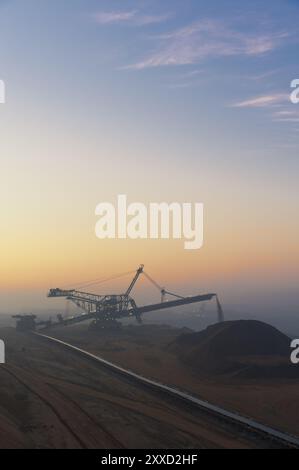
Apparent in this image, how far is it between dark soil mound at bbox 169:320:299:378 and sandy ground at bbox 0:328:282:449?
38.1 ft

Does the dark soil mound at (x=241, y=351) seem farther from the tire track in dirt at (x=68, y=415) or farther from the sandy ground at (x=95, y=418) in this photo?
the tire track in dirt at (x=68, y=415)

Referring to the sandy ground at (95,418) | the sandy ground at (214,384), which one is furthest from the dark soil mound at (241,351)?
the sandy ground at (95,418)


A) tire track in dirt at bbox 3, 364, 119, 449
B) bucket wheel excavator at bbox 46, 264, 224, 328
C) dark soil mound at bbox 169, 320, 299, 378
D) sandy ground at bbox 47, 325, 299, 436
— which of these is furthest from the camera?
bucket wheel excavator at bbox 46, 264, 224, 328

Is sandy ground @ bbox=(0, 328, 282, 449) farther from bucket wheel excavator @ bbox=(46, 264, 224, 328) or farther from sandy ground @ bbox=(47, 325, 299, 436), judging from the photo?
bucket wheel excavator @ bbox=(46, 264, 224, 328)

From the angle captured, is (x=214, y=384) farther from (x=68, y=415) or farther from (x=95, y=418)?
(x=68, y=415)

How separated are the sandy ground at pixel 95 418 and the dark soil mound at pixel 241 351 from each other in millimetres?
11623

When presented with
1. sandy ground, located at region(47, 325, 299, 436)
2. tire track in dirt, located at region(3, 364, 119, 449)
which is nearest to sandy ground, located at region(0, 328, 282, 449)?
tire track in dirt, located at region(3, 364, 119, 449)

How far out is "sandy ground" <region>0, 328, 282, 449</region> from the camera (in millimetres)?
21766

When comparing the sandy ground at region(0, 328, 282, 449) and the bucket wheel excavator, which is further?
the bucket wheel excavator

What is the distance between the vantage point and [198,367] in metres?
48.1

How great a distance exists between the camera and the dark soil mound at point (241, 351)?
140 ft
